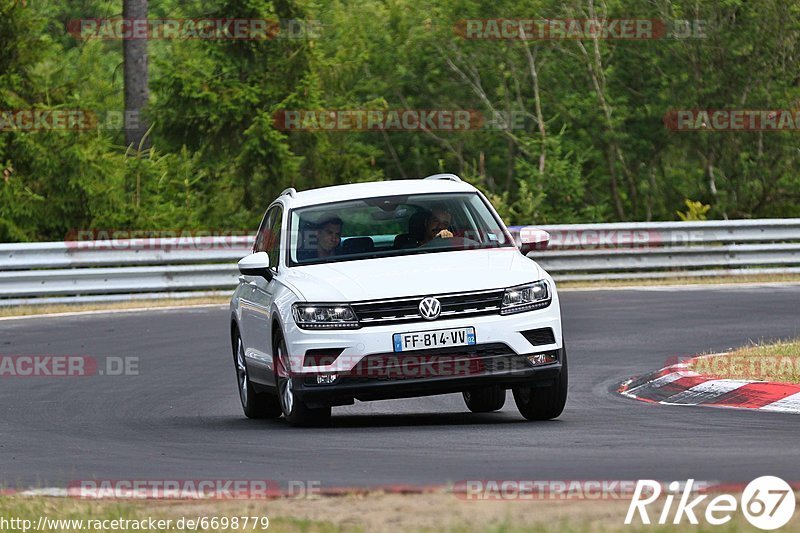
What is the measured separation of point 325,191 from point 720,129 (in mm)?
22706

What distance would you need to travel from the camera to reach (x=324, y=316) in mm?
10320

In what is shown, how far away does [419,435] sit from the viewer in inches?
389

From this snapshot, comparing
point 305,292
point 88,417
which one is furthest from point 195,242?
point 305,292

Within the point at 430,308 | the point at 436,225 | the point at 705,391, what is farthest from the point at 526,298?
A: the point at 705,391

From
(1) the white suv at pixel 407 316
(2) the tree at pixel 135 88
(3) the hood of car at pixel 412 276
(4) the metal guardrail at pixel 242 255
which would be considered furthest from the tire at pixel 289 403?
(2) the tree at pixel 135 88

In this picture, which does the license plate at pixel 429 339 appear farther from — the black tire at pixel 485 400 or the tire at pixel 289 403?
the black tire at pixel 485 400

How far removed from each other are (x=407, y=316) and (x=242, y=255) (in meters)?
14.9

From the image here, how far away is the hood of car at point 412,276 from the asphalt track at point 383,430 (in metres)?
0.88

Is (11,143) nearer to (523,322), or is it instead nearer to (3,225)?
(3,225)

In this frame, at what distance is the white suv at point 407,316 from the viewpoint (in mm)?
10125

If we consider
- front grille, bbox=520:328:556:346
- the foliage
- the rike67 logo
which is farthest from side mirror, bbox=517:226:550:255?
the foliage

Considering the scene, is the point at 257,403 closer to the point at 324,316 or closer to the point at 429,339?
the point at 324,316

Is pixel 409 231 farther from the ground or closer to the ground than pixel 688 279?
farther from the ground

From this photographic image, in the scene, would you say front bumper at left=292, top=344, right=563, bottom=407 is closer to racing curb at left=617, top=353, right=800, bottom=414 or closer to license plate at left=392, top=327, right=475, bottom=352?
license plate at left=392, top=327, right=475, bottom=352
